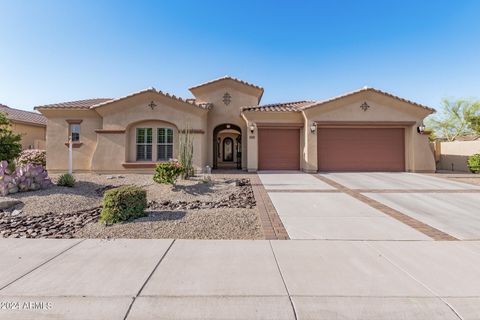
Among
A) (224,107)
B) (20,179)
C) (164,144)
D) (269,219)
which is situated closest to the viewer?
(269,219)

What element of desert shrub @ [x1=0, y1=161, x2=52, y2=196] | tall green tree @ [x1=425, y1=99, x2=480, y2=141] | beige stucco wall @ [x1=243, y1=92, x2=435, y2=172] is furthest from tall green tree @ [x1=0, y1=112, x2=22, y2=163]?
tall green tree @ [x1=425, y1=99, x2=480, y2=141]

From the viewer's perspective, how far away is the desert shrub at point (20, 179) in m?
7.61

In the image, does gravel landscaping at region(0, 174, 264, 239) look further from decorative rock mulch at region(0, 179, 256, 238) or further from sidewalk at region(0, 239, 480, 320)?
sidewalk at region(0, 239, 480, 320)

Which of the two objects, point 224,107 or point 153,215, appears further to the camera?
point 224,107

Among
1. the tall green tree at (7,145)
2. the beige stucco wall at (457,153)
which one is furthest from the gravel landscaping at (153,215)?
the beige stucco wall at (457,153)

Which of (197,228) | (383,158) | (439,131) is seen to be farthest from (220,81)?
(439,131)

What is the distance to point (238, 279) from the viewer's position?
315 centimetres

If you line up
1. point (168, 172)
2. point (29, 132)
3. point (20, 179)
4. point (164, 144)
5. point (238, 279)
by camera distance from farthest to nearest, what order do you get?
point (29, 132) → point (164, 144) → point (168, 172) → point (20, 179) → point (238, 279)

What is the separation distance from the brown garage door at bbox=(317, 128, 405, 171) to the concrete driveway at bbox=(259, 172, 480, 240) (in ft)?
11.8

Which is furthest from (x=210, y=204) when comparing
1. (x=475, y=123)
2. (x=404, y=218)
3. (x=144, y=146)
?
(x=475, y=123)

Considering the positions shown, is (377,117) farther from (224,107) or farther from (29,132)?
(29,132)

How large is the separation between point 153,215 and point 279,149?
34.1 ft

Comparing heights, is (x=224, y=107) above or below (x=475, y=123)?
below

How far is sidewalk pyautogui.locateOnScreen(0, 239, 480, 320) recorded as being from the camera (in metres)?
2.57
